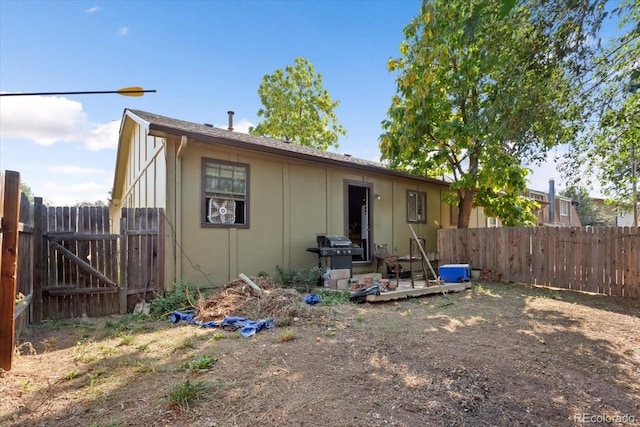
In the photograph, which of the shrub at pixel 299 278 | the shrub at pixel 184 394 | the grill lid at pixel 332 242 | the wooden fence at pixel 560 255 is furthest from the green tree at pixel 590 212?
the shrub at pixel 184 394

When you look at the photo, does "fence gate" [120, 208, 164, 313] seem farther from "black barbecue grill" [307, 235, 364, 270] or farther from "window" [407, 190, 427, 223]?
"window" [407, 190, 427, 223]

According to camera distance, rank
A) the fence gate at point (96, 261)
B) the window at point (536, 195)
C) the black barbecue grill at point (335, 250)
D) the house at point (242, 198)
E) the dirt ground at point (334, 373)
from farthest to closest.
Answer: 1. the window at point (536, 195)
2. the black barbecue grill at point (335, 250)
3. the house at point (242, 198)
4. the fence gate at point (96, 261)
5. the dirt ground at point (334, 373)

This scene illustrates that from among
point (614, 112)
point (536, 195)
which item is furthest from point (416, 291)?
point (536, 195)

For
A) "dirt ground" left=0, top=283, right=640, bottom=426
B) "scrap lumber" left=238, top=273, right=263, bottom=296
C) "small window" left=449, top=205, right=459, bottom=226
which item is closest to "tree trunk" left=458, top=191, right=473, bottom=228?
"small window" left=449, top=205, right=459, bottom=226

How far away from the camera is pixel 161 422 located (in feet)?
7.56

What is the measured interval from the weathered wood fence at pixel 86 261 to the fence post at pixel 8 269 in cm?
142

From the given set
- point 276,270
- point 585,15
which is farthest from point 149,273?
point 585,15

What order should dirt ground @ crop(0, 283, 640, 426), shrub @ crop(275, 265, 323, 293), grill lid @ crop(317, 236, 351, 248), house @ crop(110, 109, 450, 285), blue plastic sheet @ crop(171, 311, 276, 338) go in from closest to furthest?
dirt ground @ crop(0, 283, 640, 426)
blue plastic sheet @ crop(171, 311, 276, 338)
house @ crop(110, 109, 450, 285)
shrub @ crop(275, 265, 323, 293)
grill lid @ crop(317, 236, 351, 248)

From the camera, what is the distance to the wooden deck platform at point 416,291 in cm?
622

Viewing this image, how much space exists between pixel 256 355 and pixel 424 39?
597 cm

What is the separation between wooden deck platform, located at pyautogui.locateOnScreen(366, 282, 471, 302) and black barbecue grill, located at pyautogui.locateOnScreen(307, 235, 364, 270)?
1.37 m

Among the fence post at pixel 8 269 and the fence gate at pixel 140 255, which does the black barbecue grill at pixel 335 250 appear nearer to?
the fence gate at pixel 140 255

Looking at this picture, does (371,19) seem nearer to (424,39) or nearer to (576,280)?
(424,39)

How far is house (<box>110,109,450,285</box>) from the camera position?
6453 mm
